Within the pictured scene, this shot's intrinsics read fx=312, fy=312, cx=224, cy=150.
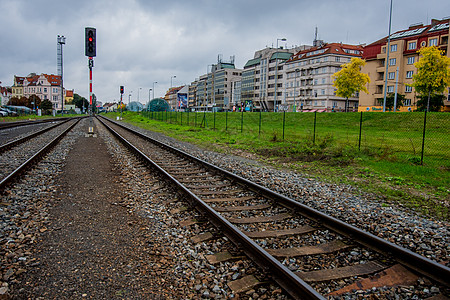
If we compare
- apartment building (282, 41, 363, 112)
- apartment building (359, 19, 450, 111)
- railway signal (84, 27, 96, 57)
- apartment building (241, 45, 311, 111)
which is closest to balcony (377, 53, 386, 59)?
apartment building (359, 19, 450, 111)

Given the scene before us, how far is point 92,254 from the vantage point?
172 inches

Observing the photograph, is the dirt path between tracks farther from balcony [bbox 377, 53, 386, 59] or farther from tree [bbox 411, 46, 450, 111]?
balcony [bbox 377, 53, 386, 59]

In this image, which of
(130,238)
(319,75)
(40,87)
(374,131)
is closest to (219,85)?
(319,75)

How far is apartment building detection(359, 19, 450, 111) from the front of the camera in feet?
189

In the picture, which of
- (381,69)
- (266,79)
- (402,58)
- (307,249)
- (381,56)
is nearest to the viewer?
(307,249)

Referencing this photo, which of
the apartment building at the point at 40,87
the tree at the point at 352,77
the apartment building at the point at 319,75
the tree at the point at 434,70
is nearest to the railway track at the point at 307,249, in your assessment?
the tree at the point at 434,70

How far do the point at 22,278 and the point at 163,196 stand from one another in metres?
3.71

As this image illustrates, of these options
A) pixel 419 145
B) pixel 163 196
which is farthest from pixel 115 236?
pixel 419 145

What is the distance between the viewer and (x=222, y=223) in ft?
16.8

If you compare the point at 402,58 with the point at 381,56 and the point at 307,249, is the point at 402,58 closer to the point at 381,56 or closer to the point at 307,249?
the point at 381,56

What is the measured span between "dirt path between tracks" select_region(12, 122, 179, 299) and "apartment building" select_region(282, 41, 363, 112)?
77.5m

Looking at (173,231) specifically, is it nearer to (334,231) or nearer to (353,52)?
(334,231)

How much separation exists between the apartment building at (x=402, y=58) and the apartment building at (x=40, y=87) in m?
127

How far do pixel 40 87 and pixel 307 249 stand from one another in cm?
16012
